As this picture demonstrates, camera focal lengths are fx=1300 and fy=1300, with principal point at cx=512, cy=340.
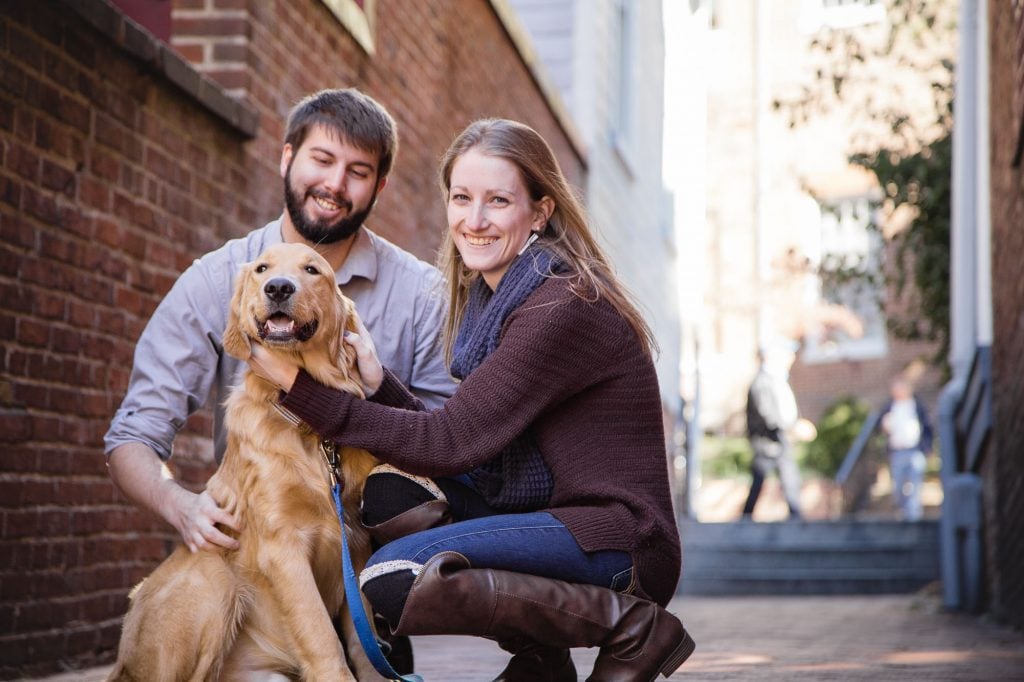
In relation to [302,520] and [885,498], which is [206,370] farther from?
[885,498]

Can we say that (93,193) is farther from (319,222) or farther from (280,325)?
(280,325)

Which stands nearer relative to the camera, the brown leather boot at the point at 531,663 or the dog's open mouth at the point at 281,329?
the dog's open mouth at the point at 281,329

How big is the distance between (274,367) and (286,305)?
162mm

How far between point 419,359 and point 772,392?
33.8 feet

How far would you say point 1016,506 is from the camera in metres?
6.53

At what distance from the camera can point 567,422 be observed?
10.9ft

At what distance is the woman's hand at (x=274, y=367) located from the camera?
130 inches

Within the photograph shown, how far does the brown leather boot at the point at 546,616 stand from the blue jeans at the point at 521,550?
27 millimetres

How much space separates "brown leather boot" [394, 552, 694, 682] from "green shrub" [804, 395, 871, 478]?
16.4 metres

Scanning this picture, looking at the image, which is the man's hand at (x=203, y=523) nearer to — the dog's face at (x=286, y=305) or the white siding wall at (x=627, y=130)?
the dog's face at (x=286, y=305)

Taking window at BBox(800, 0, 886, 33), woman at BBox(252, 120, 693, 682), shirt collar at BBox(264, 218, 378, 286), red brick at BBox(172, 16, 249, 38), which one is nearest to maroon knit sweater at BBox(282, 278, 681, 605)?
woman at BBox(252, 120, 693, 682)

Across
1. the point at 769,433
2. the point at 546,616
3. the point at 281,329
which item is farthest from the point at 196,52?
the point at 769,433

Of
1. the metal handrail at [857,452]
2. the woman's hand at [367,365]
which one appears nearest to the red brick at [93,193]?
the woman's hand at [367,365]

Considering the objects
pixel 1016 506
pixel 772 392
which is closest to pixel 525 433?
pixel 1016 506
